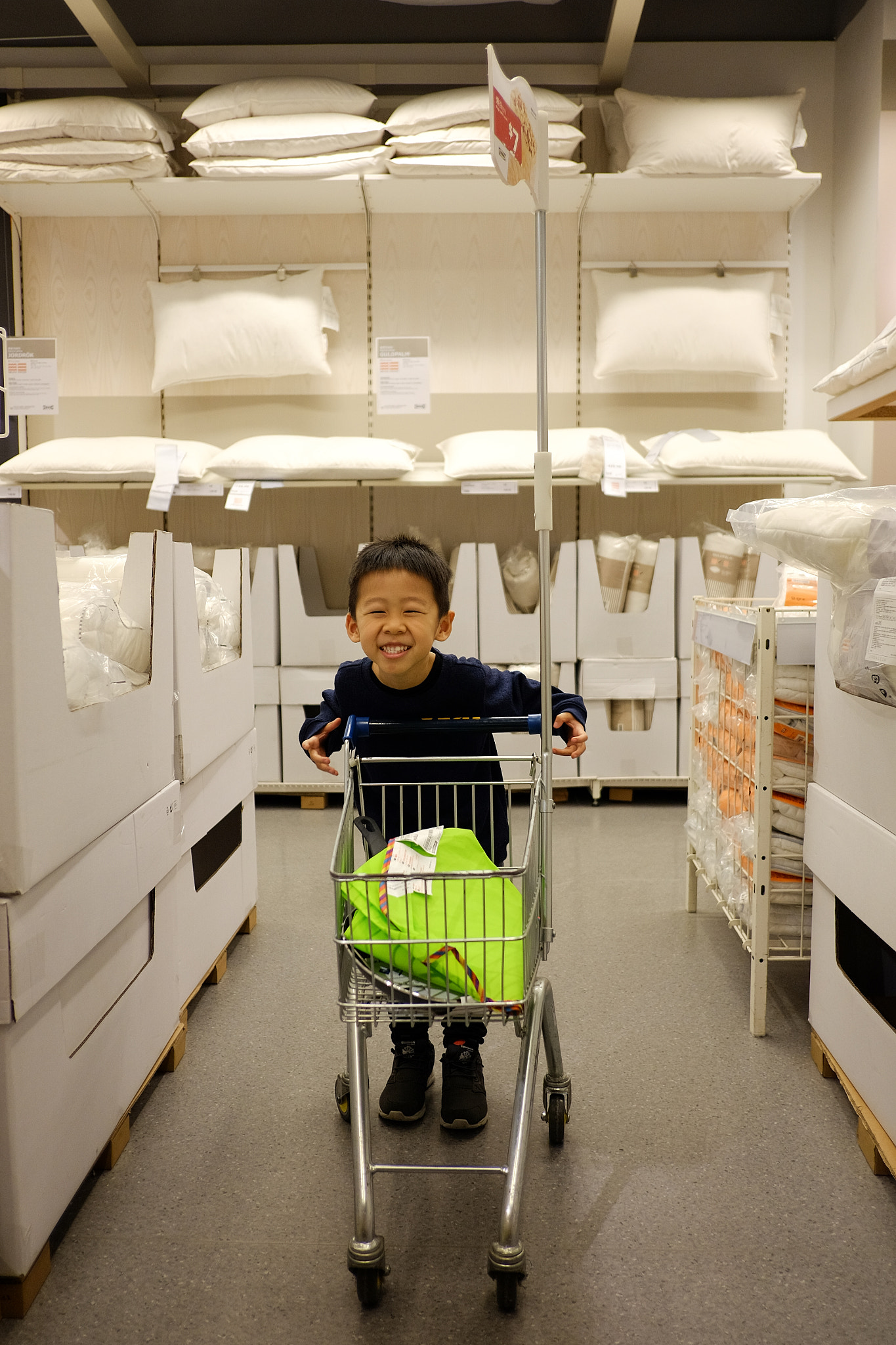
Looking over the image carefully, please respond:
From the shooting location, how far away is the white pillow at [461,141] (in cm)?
337

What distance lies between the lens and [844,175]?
370cm

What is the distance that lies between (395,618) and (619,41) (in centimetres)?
293

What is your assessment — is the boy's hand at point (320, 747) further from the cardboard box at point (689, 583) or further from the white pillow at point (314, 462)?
the cardboard box at point (689, 583)

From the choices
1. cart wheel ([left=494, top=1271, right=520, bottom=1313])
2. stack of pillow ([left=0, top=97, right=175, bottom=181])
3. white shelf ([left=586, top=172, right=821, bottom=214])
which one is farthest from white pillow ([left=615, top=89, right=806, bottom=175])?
cart wheel ([left=494, top=1271, right=520, bottom=1313])

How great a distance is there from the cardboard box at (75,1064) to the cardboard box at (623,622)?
2148mm

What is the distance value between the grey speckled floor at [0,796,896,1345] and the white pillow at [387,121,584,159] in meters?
2.76

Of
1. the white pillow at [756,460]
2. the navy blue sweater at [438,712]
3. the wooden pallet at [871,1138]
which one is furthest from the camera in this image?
the white pillow at [756,460]

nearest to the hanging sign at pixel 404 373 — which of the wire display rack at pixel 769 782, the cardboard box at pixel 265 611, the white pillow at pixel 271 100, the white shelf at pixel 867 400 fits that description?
the cardboard box at pixel 265 611

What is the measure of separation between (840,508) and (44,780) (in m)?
1.11

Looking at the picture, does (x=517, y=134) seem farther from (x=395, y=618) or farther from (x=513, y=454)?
(x=513, y=454)

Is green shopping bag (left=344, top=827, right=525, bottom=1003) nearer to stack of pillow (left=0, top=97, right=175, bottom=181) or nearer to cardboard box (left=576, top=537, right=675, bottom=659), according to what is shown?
cardboard box (left=576, top=537, right=675, bottom=659)

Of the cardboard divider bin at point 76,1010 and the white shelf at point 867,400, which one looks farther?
the white shelf at point 867,400

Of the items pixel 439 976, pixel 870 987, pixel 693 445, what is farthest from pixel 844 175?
pixel 439 976

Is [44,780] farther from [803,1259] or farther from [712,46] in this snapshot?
[712,46]
